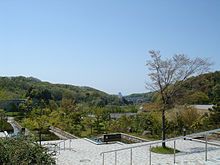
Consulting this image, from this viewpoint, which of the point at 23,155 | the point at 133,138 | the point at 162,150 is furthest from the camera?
the point at 133,138

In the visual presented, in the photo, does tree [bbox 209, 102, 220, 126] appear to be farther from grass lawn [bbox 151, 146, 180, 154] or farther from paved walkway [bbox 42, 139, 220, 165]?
grass lawn [bbox 151, 146, 180, 154]

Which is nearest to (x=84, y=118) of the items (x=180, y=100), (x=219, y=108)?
(x=219, y=108)

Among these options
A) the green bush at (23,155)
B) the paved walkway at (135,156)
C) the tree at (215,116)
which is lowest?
the paved walkway at (135,156)

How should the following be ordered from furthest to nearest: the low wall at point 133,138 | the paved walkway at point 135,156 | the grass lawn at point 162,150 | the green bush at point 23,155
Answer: the low wall at point 133,138
the grass lawn at point 162,150
the paved walkway at point 135,156
the green bush at point 23,155

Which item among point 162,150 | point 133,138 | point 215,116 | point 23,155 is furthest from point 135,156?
point 215,116

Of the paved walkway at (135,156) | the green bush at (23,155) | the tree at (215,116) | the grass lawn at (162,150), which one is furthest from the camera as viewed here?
the tree at (215,116)

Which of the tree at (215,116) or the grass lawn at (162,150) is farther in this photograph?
the tree at (215,116)

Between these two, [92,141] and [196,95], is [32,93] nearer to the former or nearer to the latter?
[92,141]

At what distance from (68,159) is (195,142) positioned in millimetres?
8423

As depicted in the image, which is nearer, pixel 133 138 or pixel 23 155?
pixel 23 155

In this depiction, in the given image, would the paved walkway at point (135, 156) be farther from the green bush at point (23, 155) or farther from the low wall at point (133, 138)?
the green bush at point (23, 155)

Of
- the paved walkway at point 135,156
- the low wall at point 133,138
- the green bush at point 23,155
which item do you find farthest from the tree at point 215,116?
the green bush at point 23,155

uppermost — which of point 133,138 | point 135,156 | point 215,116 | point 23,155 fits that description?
point 215,116

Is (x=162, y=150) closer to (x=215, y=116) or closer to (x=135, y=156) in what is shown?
(x=135, y=156)
